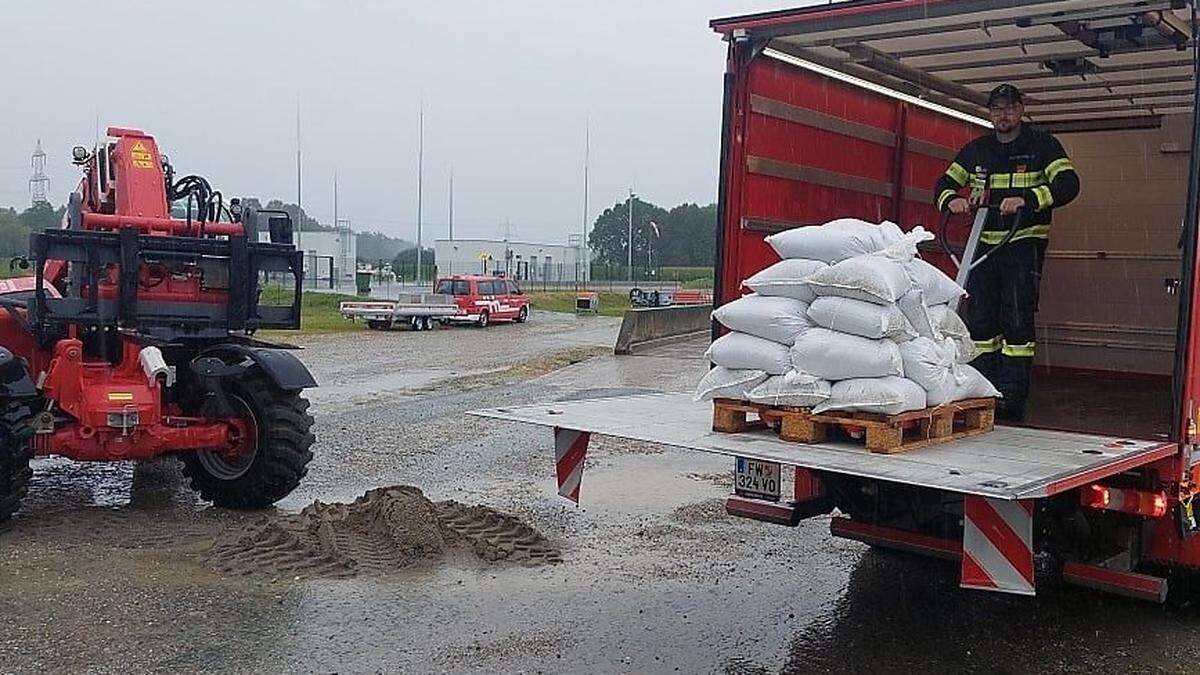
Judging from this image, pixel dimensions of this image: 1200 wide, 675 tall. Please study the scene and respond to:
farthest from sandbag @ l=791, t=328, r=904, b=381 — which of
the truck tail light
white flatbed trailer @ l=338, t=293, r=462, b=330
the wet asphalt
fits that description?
white flatbed trailer @ l=338, t=293, r=462, b=330

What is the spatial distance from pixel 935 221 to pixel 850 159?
4.48 feet

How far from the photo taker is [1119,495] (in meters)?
4.98

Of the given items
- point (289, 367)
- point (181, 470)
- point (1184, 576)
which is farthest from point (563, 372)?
point (1184, 576)

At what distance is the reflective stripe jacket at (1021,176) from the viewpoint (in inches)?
254

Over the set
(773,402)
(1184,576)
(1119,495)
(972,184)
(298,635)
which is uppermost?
(972,184)

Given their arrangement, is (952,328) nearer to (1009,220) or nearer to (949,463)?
(949,463)

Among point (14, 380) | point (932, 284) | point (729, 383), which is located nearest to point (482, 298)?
point (14, 380)

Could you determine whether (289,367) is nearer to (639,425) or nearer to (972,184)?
(639,425)

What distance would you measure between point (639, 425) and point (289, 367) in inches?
127

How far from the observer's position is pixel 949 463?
14.8 feet

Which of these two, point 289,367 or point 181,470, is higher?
point 289,367

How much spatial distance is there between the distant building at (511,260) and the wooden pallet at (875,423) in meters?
47.9

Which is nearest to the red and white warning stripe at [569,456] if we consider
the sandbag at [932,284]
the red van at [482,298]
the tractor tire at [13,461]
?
the sandbag at [932,284]

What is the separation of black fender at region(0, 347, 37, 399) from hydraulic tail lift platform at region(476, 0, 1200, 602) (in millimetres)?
3149
